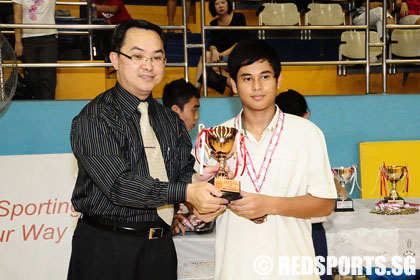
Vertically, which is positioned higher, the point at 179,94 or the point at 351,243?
the point at 179,94

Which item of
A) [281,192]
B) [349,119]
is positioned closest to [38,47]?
[349,119]

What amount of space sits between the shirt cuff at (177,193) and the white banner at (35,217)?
2.06 meters

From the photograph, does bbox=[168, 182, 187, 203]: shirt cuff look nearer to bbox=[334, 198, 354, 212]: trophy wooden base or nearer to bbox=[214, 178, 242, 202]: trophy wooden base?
bbox=[214, 178, 242, 202]: trophy wooden base

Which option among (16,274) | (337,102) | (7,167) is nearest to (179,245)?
(16,274)

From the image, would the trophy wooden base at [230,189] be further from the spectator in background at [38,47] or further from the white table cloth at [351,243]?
the spectator in background at [38,47]

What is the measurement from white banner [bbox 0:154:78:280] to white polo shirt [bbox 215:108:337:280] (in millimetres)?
2020

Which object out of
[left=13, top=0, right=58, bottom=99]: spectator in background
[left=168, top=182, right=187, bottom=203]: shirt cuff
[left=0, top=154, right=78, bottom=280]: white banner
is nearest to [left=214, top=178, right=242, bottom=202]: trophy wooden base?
[left=168, top=182, right=187, bottom=203]: shirt cuff

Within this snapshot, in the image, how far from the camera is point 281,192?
1.65 m

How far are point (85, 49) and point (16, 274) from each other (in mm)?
2930

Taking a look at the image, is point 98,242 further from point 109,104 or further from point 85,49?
point 85,49

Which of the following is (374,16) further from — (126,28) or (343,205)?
(126,28)

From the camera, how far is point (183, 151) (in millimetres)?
1895

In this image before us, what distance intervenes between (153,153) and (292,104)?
138cm

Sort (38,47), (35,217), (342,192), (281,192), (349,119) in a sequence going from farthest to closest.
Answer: (38,47)
(349,119)
(35,217)
(342,192)
(281,192)
